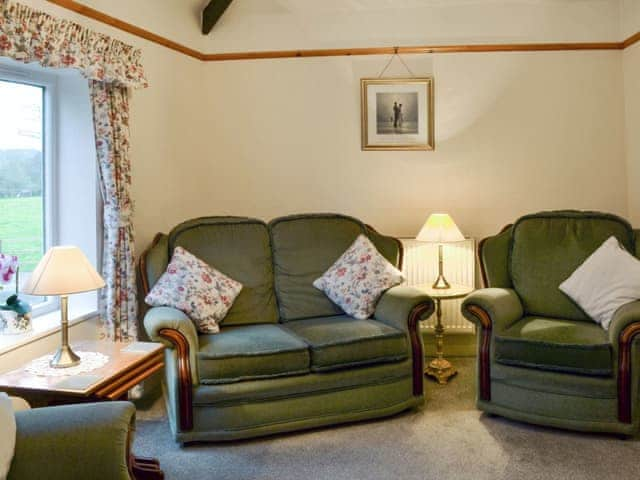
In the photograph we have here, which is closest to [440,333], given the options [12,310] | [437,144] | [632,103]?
[437,144]

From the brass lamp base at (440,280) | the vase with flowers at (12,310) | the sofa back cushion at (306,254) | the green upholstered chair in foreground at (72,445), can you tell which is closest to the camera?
the green upholstered chair in foreground at (72,445)

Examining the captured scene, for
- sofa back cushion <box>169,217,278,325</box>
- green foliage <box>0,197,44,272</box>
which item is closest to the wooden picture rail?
sofa back cushion <box>169,217,278,325</box>

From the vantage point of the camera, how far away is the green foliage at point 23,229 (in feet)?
9.87

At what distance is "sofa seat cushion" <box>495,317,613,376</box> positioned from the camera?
2.89 metres

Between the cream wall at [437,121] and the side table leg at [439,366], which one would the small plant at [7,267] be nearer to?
the cream wall at [437,121]

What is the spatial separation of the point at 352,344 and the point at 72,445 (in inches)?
63.8

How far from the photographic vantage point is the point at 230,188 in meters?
4.50

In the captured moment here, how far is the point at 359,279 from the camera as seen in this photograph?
3.57m

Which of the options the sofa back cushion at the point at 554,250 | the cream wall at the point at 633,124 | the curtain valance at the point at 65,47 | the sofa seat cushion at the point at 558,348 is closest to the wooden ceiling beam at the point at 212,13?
the curtain valance at the point at 65,47

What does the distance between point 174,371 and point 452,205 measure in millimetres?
2446

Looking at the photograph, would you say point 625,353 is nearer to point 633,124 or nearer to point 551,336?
point 551,336

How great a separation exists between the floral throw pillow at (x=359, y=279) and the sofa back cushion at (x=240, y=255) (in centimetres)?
35

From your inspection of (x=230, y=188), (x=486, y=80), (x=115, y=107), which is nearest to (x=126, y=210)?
(x=115, y=107)

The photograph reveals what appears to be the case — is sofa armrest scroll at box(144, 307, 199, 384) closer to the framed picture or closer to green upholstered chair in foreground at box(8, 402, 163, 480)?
green upholstered chair in foreground at box(8, 402, 163, 480)
